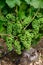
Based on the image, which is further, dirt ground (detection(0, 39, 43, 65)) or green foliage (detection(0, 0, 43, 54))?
dirt ground (detection(0, 39, 43, 65))

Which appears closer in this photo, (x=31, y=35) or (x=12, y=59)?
(x=31, y=35)

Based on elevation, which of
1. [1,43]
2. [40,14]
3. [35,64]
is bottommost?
[35,64]

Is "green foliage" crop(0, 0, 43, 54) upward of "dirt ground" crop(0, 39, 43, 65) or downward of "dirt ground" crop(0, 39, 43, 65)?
upward

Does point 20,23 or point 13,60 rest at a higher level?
point 20,23

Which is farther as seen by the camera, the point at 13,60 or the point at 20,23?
the point at 13,60

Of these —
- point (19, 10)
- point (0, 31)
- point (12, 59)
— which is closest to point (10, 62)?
point (12, 59)

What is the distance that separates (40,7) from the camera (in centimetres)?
197

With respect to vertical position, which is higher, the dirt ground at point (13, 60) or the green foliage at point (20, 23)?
the green foliage at point (20, 23)

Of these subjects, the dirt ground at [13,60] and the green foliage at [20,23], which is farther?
the dirt ground at [13,60]

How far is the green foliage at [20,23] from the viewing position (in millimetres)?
1819

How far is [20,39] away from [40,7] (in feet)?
1.21

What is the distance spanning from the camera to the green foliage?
1819mm

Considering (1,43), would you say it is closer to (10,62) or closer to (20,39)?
(10,62)

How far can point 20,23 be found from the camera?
186 centimetres
